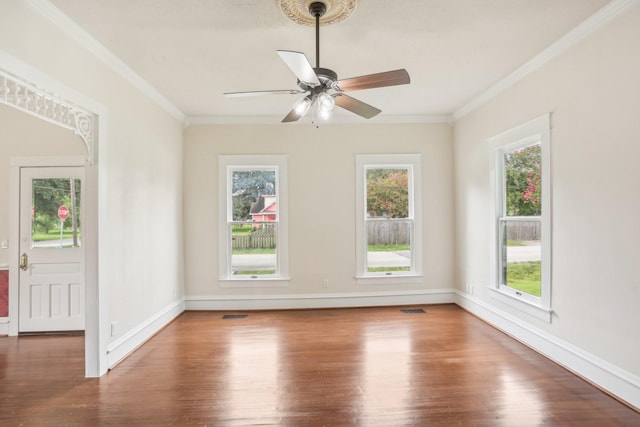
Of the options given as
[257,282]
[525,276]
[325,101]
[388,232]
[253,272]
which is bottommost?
[257,282]

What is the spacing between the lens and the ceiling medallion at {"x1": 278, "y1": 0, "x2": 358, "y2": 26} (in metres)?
2.26

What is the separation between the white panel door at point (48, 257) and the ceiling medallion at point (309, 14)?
333 cm

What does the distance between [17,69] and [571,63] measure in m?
4.17

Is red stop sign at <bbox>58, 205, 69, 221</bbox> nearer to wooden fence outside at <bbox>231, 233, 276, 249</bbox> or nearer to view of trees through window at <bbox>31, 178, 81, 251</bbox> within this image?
view of trees through window at <bbox>31, 178, 81, 251</bbox>

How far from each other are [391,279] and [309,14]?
380cm

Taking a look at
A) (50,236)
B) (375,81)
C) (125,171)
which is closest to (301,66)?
(375,81)

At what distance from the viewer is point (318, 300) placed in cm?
503

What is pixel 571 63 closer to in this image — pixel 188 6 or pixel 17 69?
pixel 188 6

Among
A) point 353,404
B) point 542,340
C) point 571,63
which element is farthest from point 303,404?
point 571,63

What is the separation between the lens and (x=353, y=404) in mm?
2480

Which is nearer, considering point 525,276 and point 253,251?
point 525,276

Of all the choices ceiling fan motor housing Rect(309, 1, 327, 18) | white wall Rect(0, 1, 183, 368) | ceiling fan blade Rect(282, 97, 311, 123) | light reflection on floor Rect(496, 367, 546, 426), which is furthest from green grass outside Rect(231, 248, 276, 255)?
ceiling fan motor housing Rect(309, 1, 327, 18)

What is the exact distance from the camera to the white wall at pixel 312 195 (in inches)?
196

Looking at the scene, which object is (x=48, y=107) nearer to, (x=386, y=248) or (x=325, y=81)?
(x=325, y=81)
